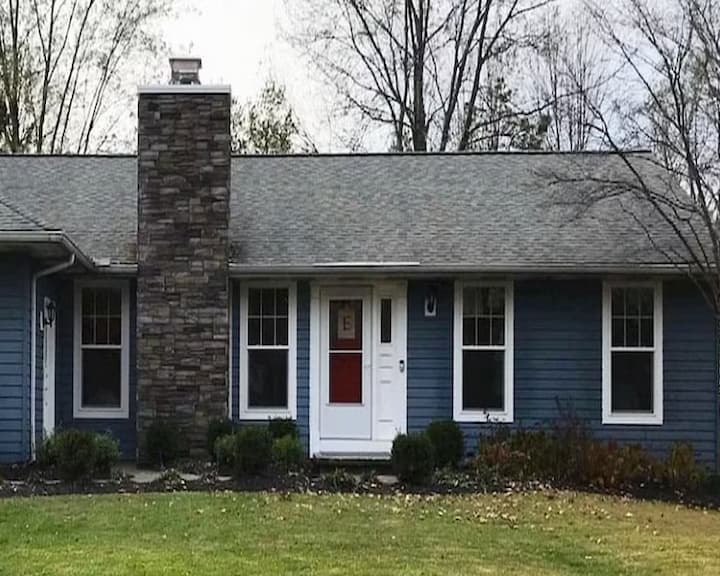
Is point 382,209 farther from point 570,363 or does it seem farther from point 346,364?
point 570,363

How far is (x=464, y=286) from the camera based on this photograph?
13078 mm

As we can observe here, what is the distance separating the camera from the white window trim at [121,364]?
43.5ft

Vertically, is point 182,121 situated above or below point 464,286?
above

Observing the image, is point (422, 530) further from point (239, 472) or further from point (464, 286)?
point (464, 286)

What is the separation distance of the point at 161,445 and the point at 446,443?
3150mm

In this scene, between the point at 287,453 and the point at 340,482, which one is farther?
the point at 287,453

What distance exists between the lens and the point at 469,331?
515 inches

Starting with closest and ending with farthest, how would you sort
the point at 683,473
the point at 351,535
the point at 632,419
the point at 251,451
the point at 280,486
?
the point at 351,535
the point at 280,486
the point at 251,451
the point at 683,473
the point at 632,419

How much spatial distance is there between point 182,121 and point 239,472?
442cm

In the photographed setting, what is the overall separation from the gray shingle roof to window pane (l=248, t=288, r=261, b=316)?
1.50 ft

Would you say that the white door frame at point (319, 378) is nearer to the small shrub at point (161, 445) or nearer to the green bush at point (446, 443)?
the green bush at point (446, 443)

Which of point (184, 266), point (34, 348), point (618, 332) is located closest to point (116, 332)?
point (184, 266)

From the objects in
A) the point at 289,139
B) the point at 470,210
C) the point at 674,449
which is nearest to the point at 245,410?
the point at 470,210

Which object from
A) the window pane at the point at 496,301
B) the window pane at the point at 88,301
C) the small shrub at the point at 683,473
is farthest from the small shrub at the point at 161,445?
the small shrub at the point at 683,473
